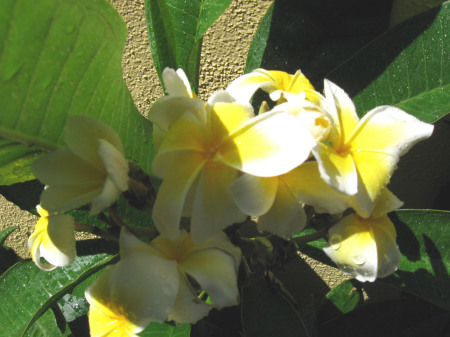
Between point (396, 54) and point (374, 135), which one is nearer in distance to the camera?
point (374, 135)

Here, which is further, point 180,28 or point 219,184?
point 180,28

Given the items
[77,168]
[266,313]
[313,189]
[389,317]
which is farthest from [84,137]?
[389,317]

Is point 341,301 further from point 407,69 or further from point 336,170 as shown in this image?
point 336,170

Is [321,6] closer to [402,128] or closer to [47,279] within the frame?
[402,128]

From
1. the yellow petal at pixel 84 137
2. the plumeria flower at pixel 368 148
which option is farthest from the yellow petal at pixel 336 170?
the yellow petal at pixel 84 137

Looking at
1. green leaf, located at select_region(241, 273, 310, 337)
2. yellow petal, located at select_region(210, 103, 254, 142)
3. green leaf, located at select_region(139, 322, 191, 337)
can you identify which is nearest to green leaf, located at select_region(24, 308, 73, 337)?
green leaf, located at select_region(139, 322, 191, 337)

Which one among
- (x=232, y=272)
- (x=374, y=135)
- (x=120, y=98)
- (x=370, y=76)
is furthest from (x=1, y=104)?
(x=370, y=76)
